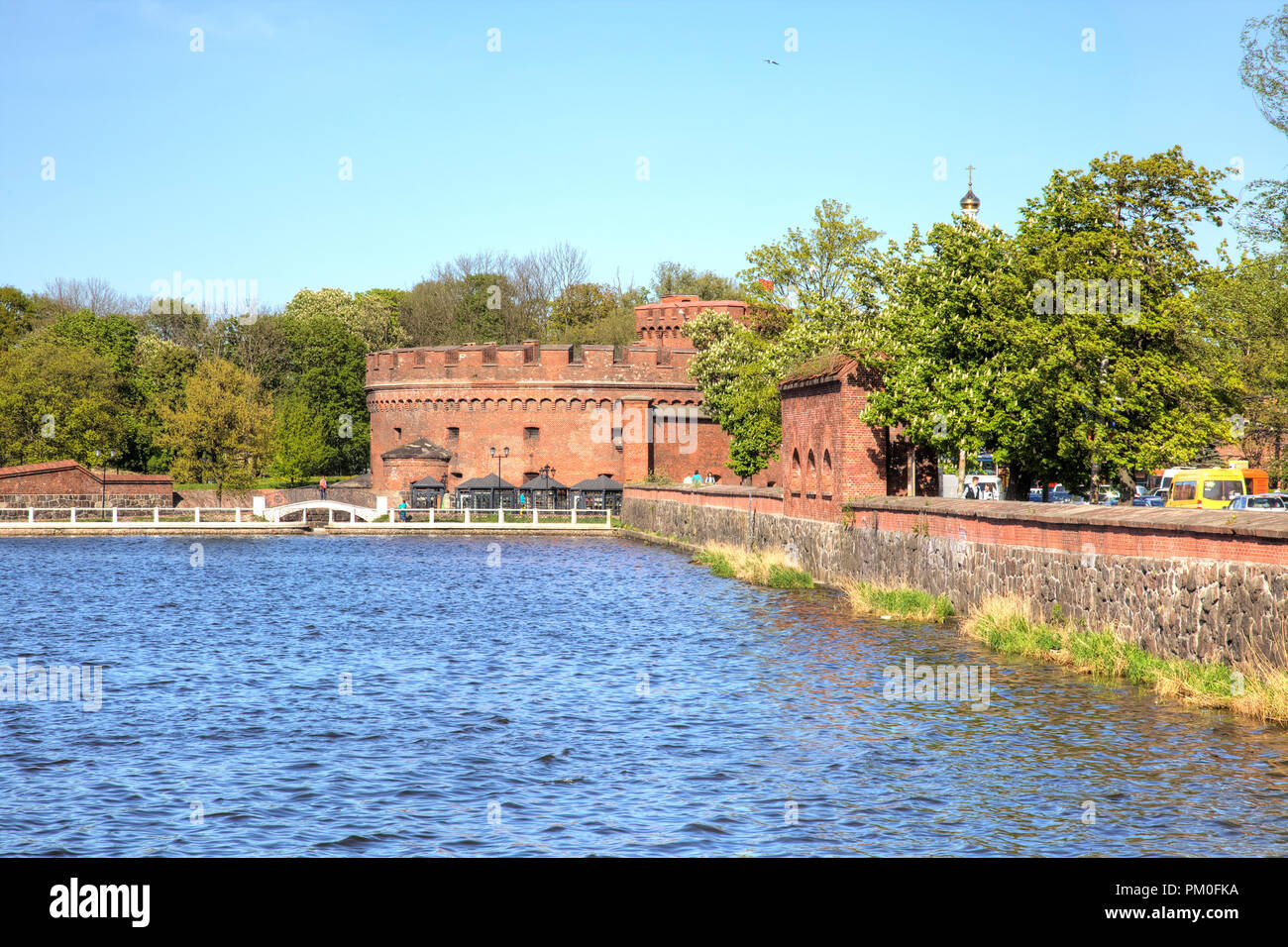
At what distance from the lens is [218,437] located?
61.8 m

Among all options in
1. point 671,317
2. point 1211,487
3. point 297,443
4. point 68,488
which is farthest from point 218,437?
point 1211,487

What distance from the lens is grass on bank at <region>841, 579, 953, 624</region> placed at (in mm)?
21625

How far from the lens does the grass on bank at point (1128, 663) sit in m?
12.7

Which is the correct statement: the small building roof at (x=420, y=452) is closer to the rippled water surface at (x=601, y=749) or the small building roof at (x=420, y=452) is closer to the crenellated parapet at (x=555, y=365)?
the crenellated parapet at (x=555, y=365)

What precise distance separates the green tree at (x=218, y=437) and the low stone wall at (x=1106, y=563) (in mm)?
42789

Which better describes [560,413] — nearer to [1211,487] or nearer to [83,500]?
[83,500]

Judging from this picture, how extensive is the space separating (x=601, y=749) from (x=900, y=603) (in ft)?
36.1

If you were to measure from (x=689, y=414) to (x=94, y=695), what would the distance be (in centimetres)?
4687

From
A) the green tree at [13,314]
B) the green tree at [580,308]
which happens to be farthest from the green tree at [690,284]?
the green tree at [13,314]

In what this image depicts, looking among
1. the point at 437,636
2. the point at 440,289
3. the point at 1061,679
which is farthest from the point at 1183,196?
the point at 440,289

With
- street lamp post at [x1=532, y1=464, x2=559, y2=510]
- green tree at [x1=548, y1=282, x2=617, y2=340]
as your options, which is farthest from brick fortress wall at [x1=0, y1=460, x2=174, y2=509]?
green tree at [x1=548, y1=282, x2=617, y2=340]

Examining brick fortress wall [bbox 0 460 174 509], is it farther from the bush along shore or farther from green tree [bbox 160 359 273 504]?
the bush along shore

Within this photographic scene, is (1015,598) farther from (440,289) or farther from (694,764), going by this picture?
(440,289)

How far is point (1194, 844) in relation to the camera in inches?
346
